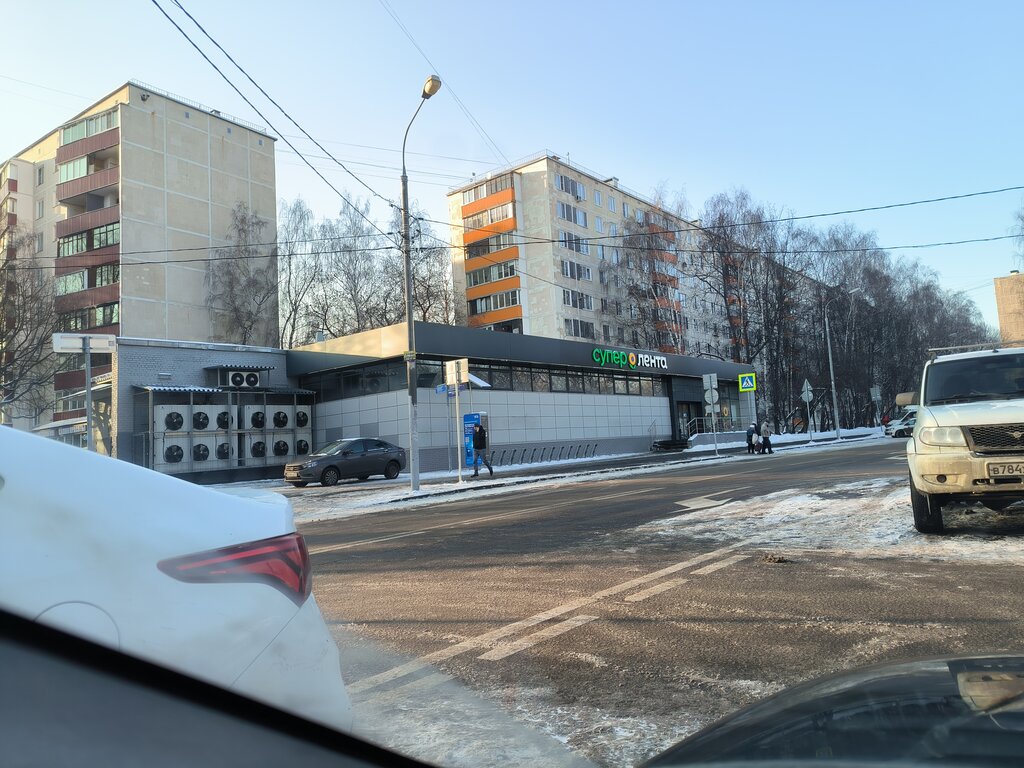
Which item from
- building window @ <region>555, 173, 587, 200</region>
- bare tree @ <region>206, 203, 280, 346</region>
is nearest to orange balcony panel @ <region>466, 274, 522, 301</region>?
building window @ <region>555, 173, 587, 200</region>

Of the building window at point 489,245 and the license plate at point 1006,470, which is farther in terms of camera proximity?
the building window at point 489,245

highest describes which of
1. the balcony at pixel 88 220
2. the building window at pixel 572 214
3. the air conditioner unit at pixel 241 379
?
the building window at pixel 572 214

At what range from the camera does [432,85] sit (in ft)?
59.5

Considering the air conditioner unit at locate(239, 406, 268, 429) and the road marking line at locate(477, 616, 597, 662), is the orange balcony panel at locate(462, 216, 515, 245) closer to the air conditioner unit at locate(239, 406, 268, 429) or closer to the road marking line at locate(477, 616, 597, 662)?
the air conditioner unit at locate(239, 406, 268, 429)

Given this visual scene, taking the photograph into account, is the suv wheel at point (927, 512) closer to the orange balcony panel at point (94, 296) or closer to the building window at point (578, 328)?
the orange balcony panel at point (94, 296)

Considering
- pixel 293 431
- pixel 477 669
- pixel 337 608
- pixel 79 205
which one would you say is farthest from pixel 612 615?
pixel 79 205

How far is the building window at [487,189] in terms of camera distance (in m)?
63.2

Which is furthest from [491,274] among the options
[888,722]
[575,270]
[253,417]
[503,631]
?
Result: [888,722]

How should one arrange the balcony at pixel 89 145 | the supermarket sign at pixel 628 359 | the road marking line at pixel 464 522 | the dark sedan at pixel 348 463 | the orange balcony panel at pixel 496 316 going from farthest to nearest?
the orange balcony panel at pixel 496 316 → the balcony at pixel 89 145 → the supermarket sign at pixel 628 359 → the dark sedan at pixel 348 463 → the road marking line at pixel 464 522

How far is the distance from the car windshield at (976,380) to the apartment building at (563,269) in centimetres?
4808

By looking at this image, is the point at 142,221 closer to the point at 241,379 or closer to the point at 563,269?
the point at 241,379

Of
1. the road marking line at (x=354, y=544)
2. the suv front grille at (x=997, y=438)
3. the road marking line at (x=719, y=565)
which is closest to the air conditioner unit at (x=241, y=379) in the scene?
the road marking line at (x=354, y=544)

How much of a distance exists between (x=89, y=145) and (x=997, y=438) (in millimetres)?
55249

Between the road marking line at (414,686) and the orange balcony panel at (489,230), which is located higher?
the orange balcony panel at (489,230)
